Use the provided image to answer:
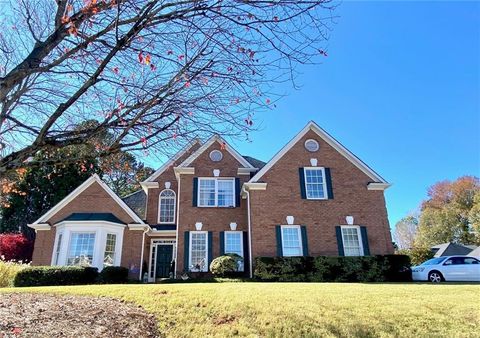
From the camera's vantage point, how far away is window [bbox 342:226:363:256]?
16.9m

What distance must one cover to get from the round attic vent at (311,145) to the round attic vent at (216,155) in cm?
485

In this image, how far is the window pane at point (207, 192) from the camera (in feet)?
62.5

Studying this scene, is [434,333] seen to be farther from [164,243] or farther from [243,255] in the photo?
[164,243]

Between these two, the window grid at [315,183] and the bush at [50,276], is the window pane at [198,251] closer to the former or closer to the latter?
the bush at [50,276]

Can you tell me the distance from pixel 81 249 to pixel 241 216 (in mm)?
8339

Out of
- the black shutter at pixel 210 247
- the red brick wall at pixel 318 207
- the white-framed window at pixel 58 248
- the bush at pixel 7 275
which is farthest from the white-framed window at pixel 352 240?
the bush at pixel 7 275

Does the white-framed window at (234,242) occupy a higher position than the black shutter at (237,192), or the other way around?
the black shutter at (237,192)

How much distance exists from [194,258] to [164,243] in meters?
3.88

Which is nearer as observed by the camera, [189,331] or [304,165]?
[189,331]

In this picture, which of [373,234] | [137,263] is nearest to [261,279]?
[373,234]

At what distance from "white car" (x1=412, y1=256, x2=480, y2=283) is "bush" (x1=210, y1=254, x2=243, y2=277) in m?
8.52

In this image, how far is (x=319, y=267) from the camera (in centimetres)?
1538

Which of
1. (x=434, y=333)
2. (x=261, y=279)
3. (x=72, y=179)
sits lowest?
(x=434, y=333)

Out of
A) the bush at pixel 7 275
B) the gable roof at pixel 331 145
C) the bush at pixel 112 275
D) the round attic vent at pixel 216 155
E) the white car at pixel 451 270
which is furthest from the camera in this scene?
the round attic vent at pixel 216 155
